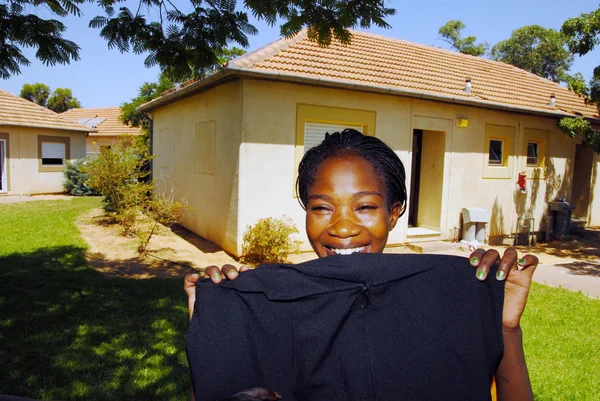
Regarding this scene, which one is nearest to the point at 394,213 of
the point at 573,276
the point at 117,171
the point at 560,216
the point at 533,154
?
the point at 573,276

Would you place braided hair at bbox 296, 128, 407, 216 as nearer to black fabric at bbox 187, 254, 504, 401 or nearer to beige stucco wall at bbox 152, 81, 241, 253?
black fabric at bbox 187, 254, 504, 401

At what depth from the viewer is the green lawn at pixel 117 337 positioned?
3.88 meters

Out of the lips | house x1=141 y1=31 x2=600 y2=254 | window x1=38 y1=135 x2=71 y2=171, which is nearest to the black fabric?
the lips

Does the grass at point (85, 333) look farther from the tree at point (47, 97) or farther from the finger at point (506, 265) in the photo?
the tree at point (47, 97)

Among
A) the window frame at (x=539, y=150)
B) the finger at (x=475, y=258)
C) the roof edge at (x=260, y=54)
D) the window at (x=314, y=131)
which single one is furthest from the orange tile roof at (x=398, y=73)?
the finger at (x=475, y=258)

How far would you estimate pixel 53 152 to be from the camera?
70.4 feet

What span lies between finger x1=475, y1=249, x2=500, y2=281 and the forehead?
437mm

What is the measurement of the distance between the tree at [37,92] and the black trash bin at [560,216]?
164 feet

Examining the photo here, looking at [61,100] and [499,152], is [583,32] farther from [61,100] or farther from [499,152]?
[61,100]

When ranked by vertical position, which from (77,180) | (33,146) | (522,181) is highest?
(33,146)

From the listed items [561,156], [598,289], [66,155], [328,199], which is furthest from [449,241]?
[66,155]

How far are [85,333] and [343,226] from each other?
4.25 m

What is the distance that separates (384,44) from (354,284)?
13144 mm

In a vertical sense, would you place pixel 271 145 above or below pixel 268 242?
above
